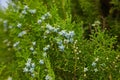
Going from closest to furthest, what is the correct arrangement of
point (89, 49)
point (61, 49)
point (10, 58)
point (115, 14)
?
1. point (61, 49)
2. point (89, 49)
3. point (115, 14)
4. point (10, 58)

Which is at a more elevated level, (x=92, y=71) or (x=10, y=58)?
(x=10, y=58)

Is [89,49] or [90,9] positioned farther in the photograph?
[90,9]

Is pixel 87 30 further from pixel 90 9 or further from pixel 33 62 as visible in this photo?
pixel 33 62

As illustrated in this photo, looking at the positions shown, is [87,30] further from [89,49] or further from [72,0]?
[89,49]

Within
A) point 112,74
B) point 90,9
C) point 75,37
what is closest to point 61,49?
point 75,37

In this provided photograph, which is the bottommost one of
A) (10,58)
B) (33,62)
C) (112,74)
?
(112,74)

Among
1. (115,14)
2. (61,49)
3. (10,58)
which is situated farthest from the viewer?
Result: (10,58)

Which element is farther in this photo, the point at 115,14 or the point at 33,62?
the point at 115,14

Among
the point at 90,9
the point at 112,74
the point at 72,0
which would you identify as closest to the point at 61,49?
the point at 112,74

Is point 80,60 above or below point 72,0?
below
